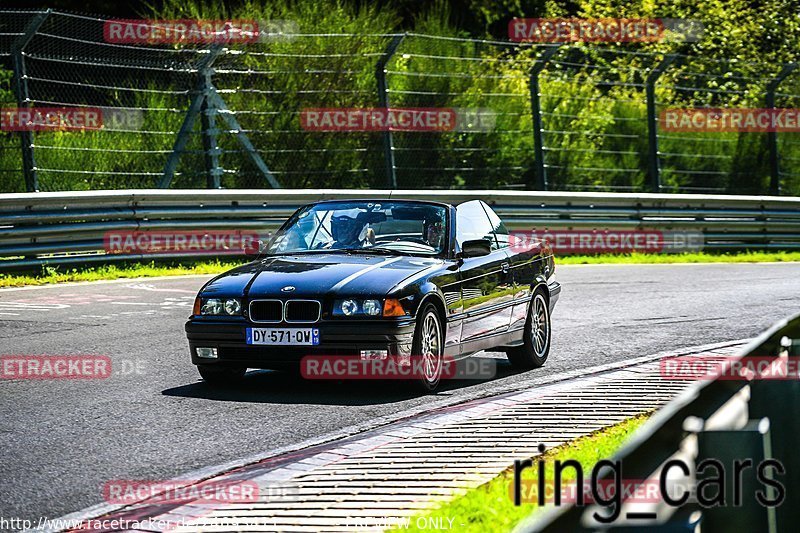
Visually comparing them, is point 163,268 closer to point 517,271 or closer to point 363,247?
point 517,271

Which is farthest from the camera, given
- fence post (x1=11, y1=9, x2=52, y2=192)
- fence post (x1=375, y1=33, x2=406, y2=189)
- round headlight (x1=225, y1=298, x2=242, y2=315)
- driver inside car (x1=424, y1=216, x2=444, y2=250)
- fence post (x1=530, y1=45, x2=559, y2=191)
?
fence post (x1=530, y1=45, x2=559, y2=191)

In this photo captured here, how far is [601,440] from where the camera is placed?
7.25 metres

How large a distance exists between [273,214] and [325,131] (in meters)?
2.54

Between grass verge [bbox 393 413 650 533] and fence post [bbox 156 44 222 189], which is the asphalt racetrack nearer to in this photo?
grass verge [bbox 393 413 650 533]

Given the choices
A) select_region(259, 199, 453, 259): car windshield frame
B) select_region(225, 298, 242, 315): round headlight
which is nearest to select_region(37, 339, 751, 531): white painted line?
select_region(259, 199, 453, 259): car windshield frame

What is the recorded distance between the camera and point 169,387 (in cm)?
935

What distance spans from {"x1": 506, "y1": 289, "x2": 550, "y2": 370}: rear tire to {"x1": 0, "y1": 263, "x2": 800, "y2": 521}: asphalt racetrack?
127 mm

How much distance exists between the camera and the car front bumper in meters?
8.89

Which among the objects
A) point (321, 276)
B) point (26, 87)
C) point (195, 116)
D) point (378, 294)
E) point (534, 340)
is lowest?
point (534, 340)

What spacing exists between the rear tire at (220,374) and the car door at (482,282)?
1.63 metres

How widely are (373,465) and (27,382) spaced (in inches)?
150

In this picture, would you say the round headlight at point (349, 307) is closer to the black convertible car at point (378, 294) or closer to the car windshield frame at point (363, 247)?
the black convertible car at point (378, 294)

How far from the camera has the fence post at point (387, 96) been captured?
66.2 feet

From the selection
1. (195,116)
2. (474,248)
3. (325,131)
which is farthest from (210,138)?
(474,248)
